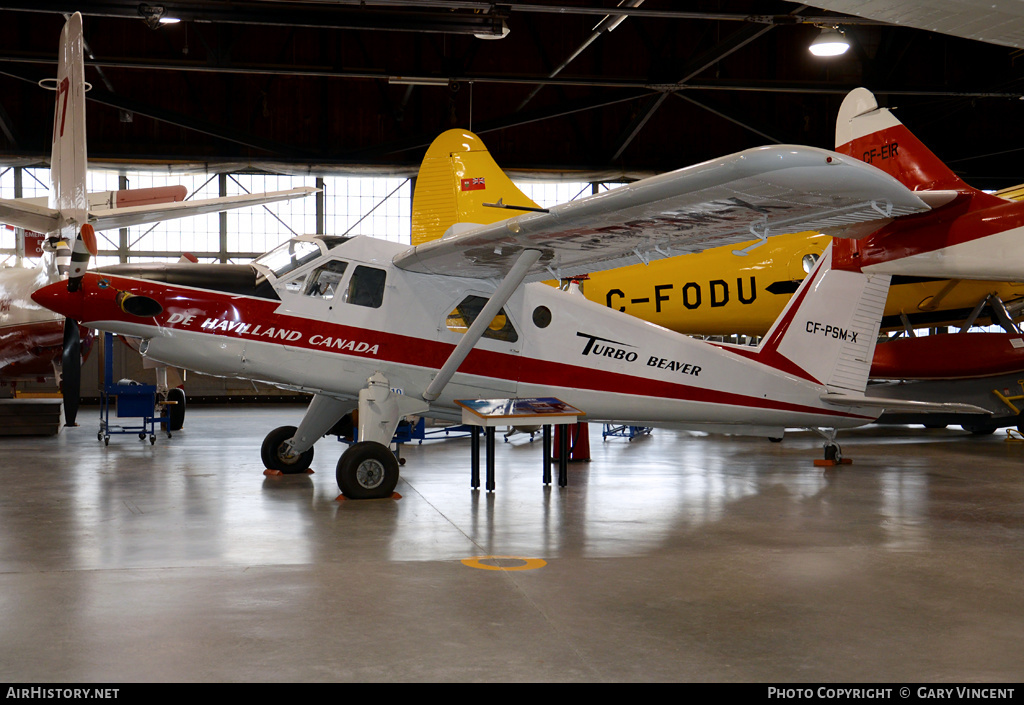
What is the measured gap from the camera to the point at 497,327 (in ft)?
27.2

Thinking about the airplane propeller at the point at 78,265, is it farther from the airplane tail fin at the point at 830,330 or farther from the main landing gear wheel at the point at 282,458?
the airplane tail fin at the point at 830,330

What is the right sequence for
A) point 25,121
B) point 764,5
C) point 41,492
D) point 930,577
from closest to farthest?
point 930,577
point 41,492
point 764,5
point 25,121

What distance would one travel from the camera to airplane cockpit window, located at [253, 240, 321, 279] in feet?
25.7

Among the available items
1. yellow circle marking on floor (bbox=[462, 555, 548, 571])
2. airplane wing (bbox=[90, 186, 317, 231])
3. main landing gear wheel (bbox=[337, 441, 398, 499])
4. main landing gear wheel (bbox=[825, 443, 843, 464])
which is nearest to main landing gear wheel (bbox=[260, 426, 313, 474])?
main landing gear wheel (bbox=[337, 441, 398, 499])

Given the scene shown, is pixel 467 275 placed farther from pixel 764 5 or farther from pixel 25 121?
pixel 25 121

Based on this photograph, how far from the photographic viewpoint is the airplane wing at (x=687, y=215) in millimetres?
4949

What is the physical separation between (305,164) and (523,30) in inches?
274

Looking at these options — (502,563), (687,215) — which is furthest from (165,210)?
(502,563)

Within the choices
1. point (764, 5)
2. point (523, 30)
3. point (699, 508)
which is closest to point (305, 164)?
point (523, 30)

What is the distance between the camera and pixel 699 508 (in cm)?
721

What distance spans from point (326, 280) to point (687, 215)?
3.52 m

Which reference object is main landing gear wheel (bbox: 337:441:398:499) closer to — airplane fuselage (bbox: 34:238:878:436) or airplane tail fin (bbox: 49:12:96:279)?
airplane fuselage (bbox: 34:238:878:436)

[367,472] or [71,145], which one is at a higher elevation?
[71,145]

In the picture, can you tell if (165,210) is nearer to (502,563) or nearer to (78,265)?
(78,265)
